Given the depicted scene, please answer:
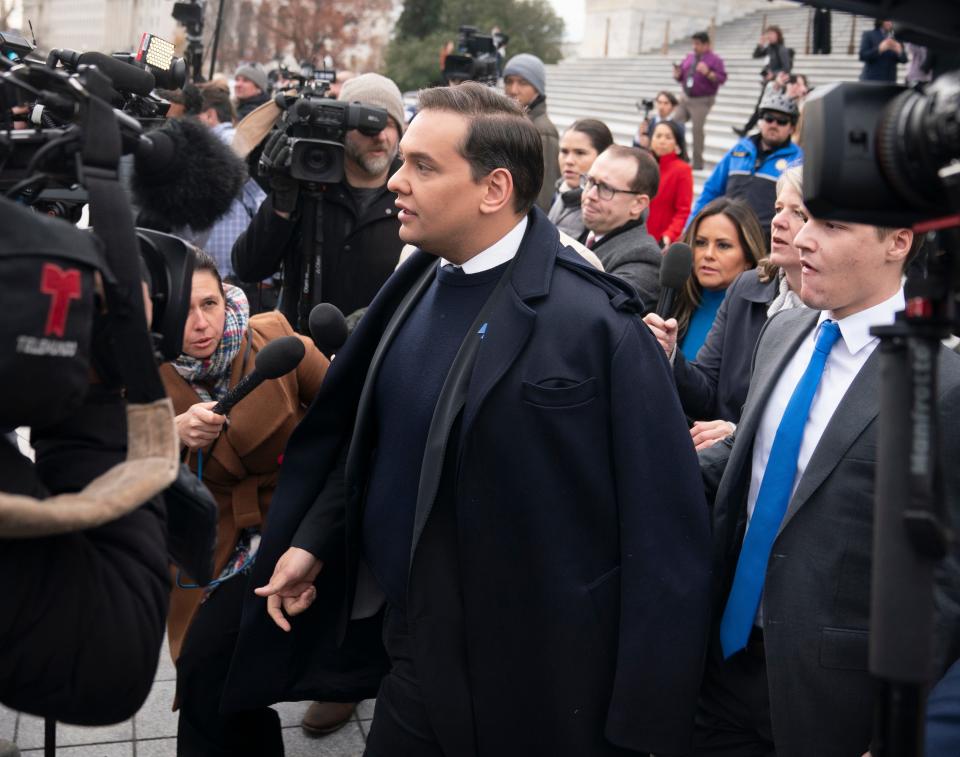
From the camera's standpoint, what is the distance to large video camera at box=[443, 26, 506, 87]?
8086mm

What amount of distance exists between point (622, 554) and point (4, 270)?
4.96 feet

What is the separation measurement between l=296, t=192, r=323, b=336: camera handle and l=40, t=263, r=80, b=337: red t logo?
118 inches

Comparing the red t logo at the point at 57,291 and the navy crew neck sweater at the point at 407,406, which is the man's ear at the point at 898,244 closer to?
the navy crew neck sweater at the point at 407,406

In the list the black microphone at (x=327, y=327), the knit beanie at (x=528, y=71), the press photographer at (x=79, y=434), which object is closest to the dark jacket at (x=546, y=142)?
the knit beanie at (x=528, y=71)

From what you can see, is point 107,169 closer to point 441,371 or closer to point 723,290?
point 441,371

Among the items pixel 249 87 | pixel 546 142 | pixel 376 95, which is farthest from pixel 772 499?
pixel 249 87

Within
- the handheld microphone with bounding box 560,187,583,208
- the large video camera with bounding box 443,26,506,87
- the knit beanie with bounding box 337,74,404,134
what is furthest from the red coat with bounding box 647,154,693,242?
the knit beanie with bounding box 337,74,404,134

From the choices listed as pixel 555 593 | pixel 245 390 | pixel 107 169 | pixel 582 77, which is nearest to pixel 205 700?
pixel 245 390

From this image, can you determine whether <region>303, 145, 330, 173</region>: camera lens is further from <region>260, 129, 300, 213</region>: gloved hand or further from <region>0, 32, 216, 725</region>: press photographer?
<region>0, 32, 216, 725</region>: press photographer

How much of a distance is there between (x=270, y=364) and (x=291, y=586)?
575 mm

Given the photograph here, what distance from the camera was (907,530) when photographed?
1.37m

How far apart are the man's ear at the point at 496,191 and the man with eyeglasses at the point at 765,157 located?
175 inches

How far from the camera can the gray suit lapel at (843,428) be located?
2.43 metres

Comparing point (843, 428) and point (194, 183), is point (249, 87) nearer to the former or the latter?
point (194, 183)
